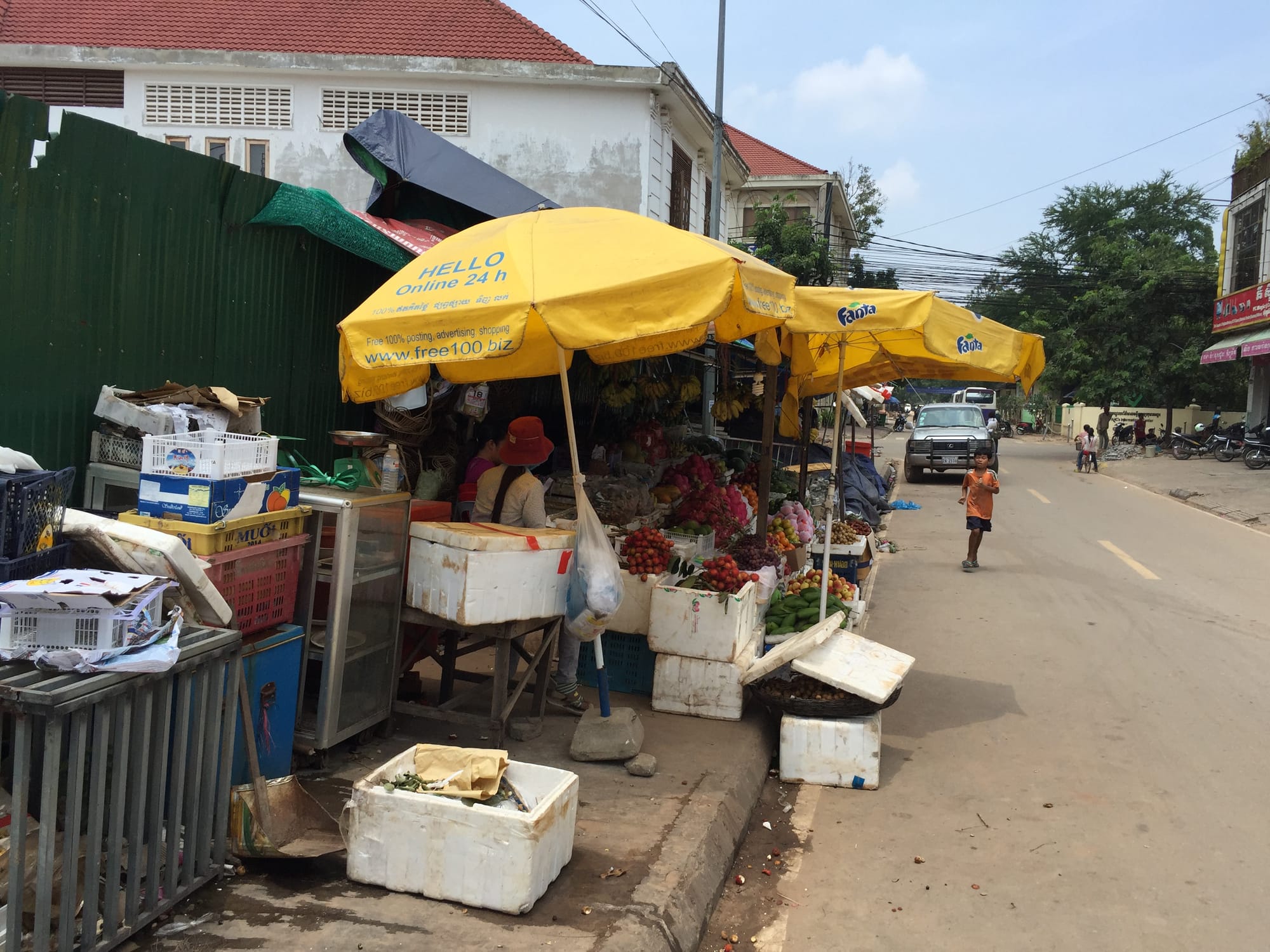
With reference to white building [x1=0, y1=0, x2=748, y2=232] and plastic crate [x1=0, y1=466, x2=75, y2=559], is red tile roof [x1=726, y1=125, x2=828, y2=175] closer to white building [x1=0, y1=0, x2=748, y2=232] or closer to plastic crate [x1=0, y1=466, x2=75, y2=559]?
white building [x1=0, y1=0, x2=748, y2=232]

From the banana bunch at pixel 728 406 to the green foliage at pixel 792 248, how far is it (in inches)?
476

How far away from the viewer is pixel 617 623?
21.3ft

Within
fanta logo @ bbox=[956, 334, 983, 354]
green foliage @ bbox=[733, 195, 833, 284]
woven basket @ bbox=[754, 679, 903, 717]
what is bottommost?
woven basket @ bbox=[754, 679, 903, 717]

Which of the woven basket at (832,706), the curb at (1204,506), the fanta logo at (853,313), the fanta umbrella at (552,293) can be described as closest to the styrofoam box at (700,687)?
the woven basket at (832,706)

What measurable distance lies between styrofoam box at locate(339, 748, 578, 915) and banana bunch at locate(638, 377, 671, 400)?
6167mm

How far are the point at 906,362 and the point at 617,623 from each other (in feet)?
14.2

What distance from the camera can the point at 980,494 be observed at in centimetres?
1236

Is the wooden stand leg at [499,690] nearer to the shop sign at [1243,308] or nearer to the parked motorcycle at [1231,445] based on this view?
the parked motorcycle at [1231,445]

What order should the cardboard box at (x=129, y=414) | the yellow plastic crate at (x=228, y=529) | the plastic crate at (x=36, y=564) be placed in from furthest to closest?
the cardboard box at (x=129, y=414) < the yellow plastic crate at (x=228, y=529) < the plastic crate at (x=36, y=564)

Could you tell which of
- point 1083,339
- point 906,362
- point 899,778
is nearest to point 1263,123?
point 1083,339

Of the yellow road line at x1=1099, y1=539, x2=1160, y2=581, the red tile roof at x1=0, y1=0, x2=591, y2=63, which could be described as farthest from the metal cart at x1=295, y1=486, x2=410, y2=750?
the red tile roof at x1=0, y1=0, x2=591, y2=63

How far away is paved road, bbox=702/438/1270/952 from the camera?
3.99 metres

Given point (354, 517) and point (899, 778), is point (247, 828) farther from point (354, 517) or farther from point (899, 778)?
point (899, 778)

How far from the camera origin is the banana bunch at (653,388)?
9.53m
